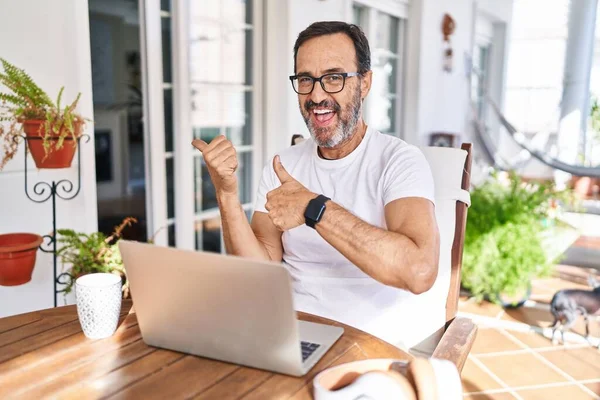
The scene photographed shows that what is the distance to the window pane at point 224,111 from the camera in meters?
2.66

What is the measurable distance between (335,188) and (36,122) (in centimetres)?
92

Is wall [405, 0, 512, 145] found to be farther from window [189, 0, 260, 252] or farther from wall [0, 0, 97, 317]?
wall [0, 0, 97, 317]

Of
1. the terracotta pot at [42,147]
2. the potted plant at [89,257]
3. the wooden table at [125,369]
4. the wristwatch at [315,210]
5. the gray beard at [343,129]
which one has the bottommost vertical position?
the potted plant at [89,257]

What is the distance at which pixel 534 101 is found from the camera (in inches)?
302

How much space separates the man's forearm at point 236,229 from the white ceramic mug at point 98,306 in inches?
15.7

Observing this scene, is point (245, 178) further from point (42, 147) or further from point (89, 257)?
point (42, 147)

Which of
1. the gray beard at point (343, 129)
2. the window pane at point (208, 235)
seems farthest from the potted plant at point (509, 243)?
the gray beard at point (343, 129)

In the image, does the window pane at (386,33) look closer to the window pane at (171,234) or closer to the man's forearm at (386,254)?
the window pane at (171,234)

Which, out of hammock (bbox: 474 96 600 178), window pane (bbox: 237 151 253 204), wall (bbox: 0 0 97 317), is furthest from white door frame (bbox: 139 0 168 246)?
hammock (bbox: 474 96 600 178)

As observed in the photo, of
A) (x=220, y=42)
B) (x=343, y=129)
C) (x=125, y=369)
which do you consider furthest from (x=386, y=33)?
(x=125, y=369)

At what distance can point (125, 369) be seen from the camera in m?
0.83

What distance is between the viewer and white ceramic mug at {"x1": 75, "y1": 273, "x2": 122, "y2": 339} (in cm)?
92

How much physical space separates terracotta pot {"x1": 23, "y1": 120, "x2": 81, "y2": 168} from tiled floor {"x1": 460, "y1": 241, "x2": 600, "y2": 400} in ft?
5.48

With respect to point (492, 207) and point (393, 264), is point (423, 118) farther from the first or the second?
point (393, 264)
